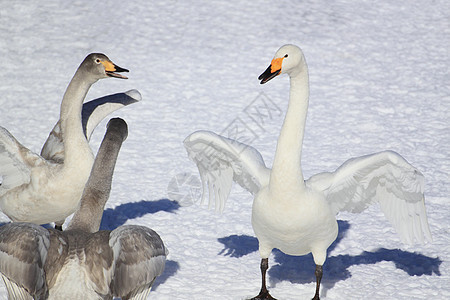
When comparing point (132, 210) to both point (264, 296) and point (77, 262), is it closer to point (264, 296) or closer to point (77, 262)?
point (264, 296)

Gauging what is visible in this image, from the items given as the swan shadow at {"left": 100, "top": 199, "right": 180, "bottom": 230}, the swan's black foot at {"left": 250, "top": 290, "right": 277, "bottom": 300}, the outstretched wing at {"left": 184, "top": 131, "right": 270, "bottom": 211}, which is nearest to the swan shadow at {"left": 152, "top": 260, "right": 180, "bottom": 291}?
the outstretched wing at {"left": 184, "top": 131, "right": 270, "bottom": 211}

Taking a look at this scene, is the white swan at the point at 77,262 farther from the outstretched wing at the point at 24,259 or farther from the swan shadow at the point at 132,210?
the swan shadow at the point at 132,210

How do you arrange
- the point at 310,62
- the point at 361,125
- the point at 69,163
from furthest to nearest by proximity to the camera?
the point at 310,62
the point at 361,125
the point at 69,163

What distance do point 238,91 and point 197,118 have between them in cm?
118

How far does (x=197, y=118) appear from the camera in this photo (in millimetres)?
10086

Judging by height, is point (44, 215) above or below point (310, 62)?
below

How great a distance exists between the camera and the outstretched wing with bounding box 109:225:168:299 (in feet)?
15.5

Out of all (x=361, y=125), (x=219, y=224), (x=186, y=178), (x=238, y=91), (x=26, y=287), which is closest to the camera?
(x=26, y=287)

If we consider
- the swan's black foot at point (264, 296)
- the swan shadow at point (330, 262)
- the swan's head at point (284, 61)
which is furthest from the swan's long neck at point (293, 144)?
the swan shadow at point (330, 262)

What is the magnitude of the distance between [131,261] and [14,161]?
2209 millimetres

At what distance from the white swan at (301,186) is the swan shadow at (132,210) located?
1.42 meters

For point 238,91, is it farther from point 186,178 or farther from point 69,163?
point 69,163

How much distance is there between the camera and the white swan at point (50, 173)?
619cm

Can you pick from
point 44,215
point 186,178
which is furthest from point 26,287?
point 186,178
